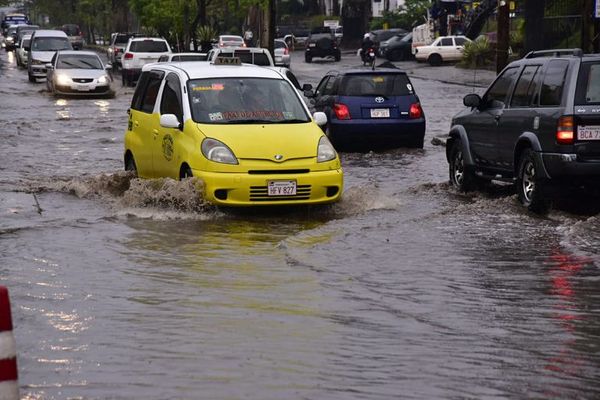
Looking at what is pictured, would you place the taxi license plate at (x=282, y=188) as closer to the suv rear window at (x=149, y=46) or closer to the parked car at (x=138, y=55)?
the parked car at (x=138, y=55)

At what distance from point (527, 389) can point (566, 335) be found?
1433 millimetres

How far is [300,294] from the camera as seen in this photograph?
909 centimetres

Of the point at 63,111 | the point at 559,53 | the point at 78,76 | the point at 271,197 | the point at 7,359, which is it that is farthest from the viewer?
the point at 78,76

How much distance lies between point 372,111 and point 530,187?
25.6 ft

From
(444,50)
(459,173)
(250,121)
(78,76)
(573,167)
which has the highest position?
(250,121)

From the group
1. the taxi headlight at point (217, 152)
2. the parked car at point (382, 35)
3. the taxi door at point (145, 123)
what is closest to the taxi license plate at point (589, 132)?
the taxi headlight at point (217, 152)

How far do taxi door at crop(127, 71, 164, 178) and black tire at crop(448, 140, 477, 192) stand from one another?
3928mm

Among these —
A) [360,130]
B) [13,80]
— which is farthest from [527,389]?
[13,80]

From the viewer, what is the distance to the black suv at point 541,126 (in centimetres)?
1245

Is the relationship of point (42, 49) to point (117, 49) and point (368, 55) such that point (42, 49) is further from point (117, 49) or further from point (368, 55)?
point (368, 55)

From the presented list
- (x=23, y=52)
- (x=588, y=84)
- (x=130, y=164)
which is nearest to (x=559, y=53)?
(x=588, y=84)

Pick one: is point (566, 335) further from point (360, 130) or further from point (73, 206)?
point (360, 130)

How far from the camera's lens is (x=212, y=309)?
28.0ft

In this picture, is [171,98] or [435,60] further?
[435,60]
